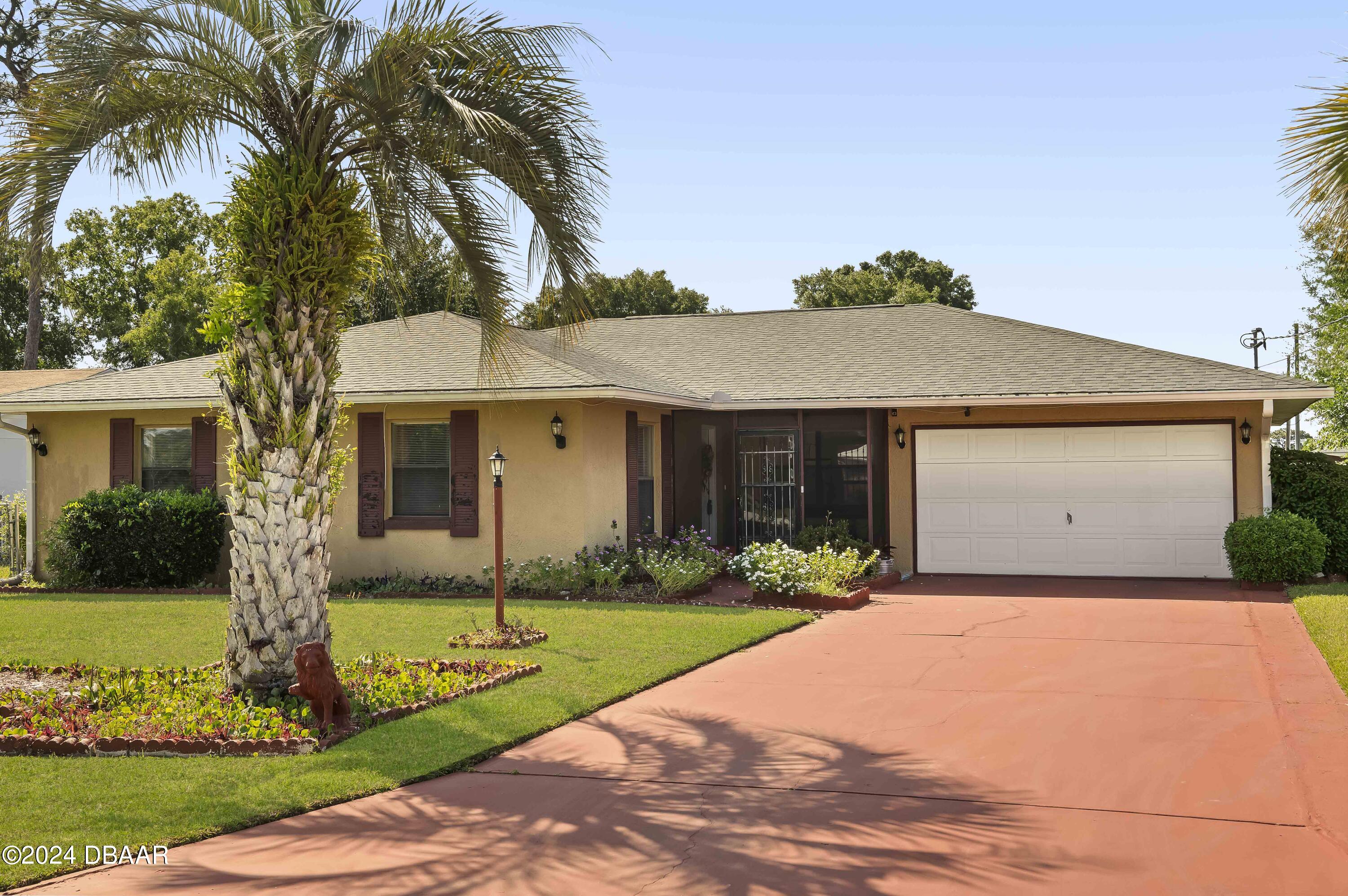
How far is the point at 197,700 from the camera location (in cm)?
774

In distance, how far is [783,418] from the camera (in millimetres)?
17562

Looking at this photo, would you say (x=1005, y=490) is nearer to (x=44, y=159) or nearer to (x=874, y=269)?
(x=44, y=159)

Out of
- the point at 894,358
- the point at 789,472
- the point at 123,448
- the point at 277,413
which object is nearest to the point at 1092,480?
the point at 894,358

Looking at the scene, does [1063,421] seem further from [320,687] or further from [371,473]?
[320,687]

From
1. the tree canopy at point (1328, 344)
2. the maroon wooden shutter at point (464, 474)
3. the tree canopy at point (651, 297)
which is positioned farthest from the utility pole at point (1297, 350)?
the maroon wooden shutter at point (464, 474)

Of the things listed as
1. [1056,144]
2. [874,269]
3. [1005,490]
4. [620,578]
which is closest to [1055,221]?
[1056,144]

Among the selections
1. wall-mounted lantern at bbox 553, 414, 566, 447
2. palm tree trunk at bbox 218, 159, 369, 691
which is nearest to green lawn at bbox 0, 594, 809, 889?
palm tree trunk at bbox 218, 159, 369, 691

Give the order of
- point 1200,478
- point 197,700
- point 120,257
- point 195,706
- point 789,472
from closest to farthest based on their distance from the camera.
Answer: point 195,706 → point 197,700 → point 1200,478 → point 789,472 → point 120,257

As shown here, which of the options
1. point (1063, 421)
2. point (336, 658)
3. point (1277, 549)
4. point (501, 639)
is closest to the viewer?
point (336, 658)

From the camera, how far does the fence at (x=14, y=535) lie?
58.0 ft

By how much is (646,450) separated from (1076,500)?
6.39m

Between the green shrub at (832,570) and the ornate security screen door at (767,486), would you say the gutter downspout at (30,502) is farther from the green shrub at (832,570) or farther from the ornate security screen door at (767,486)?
the green shrub at (832,570)

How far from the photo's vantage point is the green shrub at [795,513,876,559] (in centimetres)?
1627

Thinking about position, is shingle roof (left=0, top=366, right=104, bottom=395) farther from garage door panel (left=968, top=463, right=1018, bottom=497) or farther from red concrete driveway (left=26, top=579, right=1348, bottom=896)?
red concrete driveway (left=26, top=579, right=1348, bottom=896)
